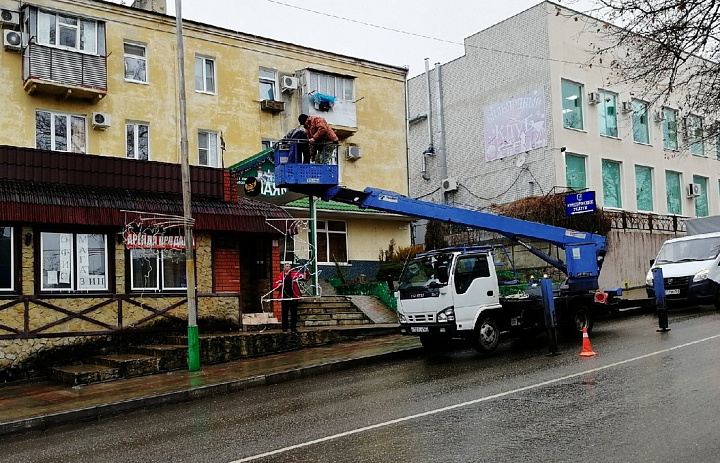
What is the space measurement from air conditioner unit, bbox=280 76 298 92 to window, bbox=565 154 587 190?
492 inches

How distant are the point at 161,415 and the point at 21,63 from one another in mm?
16352

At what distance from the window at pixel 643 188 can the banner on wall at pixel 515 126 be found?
7231 millimetres

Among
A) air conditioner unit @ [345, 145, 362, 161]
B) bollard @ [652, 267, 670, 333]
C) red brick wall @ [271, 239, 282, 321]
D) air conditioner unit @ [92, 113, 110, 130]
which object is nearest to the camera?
bollard @ [652, 267, 670, 333]

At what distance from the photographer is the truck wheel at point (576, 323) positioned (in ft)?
54.4

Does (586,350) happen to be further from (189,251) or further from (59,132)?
(59,132)

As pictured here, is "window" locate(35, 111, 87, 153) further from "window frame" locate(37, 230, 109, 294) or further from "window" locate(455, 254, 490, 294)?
"window" locate(455, 254, 490, 294)

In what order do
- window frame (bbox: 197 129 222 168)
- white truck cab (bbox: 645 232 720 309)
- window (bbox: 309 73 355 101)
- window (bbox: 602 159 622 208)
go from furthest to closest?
window (bbox: 602 159 622 208), window (bbox: 309 73 355 101), window frame (bbox: 197 129 222 168), white truck cab (bbox: 645 232 720 309)

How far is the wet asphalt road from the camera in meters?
7.13

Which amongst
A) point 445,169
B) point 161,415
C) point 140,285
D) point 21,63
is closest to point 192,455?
point 161,415

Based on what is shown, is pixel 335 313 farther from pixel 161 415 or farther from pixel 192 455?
pixel 192 455

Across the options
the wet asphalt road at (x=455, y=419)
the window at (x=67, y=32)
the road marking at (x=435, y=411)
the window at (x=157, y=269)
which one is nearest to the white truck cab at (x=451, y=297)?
the wet asphalt road at (x=455, y=419)

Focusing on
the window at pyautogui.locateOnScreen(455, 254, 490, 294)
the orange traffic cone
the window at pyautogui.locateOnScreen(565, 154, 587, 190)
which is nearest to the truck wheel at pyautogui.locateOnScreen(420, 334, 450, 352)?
the window at pyautogui.locateOnScreen(455, 254, 490, 294)

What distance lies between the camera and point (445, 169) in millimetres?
36375

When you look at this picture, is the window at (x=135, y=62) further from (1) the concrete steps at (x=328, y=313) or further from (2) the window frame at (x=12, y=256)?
(2) the window frame at (x=12, y=256)
